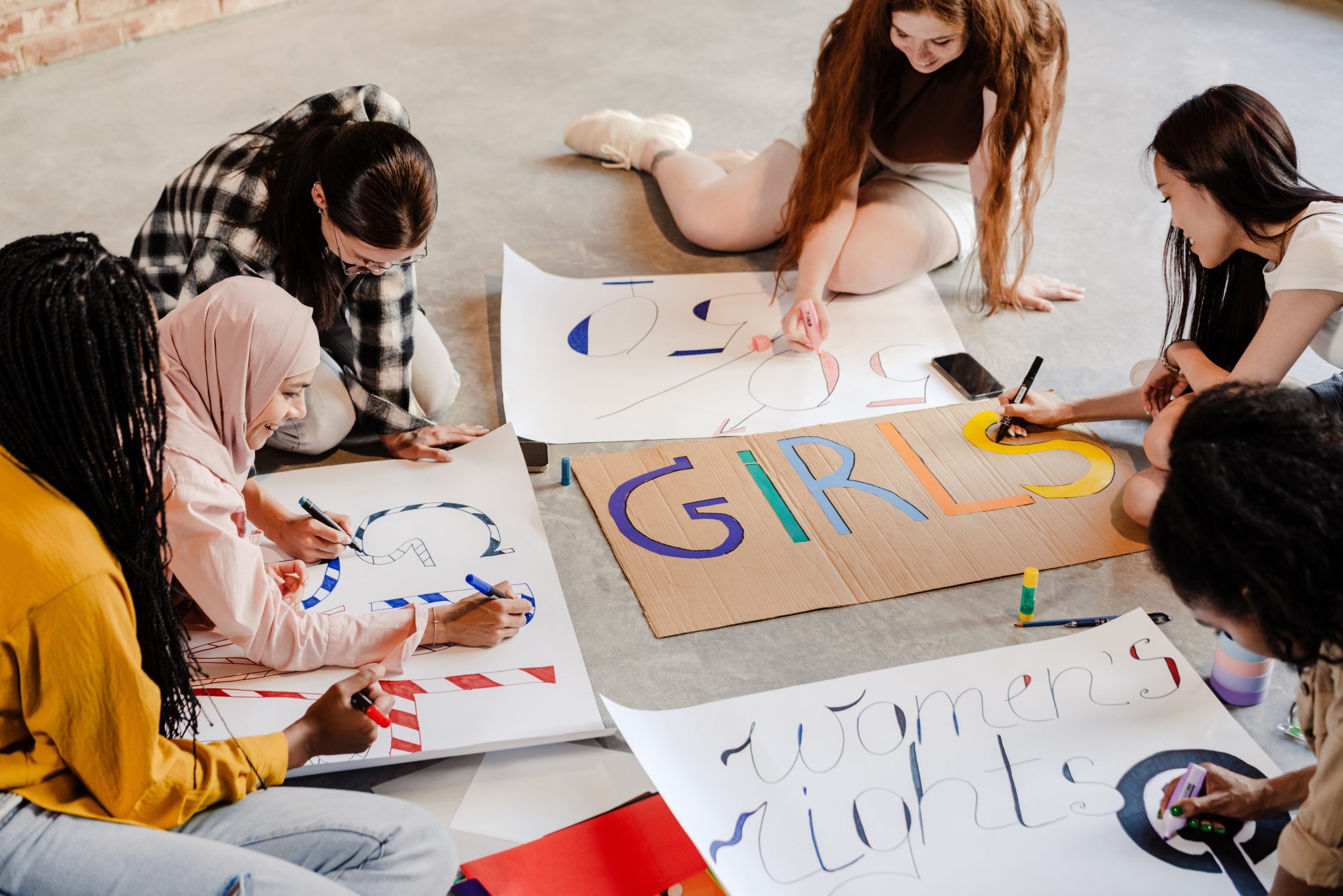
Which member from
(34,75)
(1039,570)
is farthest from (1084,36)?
(34,75)

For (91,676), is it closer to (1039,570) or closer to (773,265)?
(1039,570)

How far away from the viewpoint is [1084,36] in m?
4.08

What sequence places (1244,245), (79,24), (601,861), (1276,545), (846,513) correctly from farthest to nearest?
(79,24)
(846,513)
(1244,245)
(601,861)
(1276,545)

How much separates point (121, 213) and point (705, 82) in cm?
179

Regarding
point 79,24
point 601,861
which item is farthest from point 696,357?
point 79,24

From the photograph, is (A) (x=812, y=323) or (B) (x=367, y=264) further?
(A) (x=812, y=323)

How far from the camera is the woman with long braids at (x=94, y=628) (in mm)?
1042

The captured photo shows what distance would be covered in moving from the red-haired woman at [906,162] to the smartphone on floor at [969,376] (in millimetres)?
255

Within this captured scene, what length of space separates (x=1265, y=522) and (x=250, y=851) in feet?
3.39

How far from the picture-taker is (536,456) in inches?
81.7

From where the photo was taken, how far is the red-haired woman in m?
2.23

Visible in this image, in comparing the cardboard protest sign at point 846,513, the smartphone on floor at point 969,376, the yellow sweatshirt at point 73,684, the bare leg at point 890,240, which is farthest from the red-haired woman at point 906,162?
the yellow sweatshirt at point 73,684

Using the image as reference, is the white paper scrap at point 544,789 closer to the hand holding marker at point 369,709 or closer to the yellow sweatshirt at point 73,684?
the hand holding marker at point 369,709

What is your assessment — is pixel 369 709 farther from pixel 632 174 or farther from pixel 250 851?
pixel 632 174
